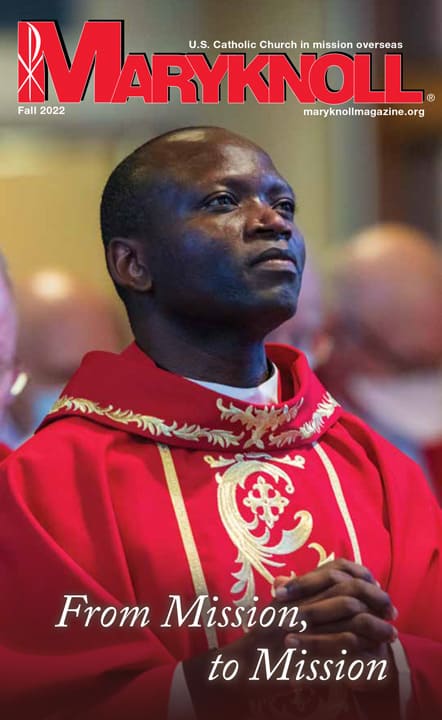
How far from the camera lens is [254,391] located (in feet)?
6.44

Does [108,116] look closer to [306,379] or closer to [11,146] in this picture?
[11,146]

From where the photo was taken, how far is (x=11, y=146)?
7.18ft

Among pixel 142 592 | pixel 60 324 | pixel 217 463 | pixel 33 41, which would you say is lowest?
pixel 142 592

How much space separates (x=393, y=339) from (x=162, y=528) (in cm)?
62

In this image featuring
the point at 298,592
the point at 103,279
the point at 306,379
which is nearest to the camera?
the point at 298,592

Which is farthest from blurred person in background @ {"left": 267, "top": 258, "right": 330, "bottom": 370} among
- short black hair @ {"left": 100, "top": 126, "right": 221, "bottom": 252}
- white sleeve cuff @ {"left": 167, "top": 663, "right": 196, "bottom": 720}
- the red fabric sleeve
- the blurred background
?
white sleeve cuff @ {"left": 167, "top": 663, "right": 196, "bottom": 720}

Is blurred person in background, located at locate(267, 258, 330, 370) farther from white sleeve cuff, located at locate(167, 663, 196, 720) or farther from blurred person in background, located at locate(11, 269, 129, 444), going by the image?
white sleeve cuff, located at locate(167, 663, 196, 720)

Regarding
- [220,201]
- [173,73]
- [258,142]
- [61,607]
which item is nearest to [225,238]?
[220,201]

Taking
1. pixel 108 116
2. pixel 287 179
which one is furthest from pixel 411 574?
pixel 108 116

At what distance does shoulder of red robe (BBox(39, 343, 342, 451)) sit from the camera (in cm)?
193

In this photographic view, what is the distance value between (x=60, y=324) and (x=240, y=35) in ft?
1.71

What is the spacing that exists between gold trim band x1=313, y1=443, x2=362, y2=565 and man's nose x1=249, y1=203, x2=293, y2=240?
1.01ft

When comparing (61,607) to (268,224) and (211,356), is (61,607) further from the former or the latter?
(268,224)

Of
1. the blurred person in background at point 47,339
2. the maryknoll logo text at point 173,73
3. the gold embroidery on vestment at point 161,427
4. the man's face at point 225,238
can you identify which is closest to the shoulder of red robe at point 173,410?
the gold embroidery on vestment at point 161,427
